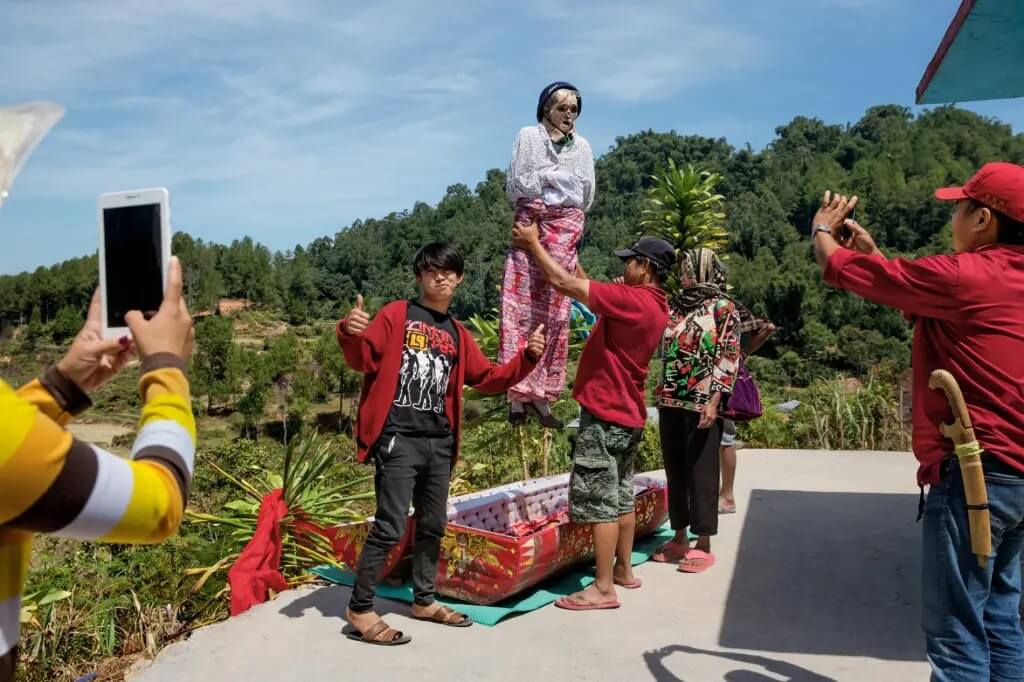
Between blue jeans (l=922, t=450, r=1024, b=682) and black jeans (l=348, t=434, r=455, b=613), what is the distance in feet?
7.24

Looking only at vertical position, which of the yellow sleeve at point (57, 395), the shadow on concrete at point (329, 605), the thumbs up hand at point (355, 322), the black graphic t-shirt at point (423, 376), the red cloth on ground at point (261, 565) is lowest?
the shadow on concrete at point (329, 605)

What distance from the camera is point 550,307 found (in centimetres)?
520

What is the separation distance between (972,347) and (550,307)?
2759 mm

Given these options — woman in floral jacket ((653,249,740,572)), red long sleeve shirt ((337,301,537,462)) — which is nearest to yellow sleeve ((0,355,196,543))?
red long sleeve shirt ((337,301,537,462))

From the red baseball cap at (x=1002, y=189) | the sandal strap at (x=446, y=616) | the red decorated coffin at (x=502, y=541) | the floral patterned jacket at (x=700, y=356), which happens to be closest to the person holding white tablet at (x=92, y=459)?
the red baseball cap at (x=1002, y=189)

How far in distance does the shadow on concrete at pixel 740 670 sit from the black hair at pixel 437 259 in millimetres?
1996

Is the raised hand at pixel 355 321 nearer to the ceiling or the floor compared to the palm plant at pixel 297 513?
nearer to the ceiling

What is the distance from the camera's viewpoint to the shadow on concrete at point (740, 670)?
3631mm

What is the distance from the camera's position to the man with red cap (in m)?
2.64

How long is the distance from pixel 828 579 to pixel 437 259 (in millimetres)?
2857

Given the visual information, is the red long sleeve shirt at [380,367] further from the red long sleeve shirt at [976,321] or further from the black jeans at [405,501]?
the red long sleeve shirt at [976,321]

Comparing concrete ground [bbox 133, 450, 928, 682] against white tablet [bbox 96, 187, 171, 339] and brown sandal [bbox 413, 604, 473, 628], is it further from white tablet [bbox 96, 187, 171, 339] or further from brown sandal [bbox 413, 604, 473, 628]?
white tablet [bbox 96, 187, 171, 339]

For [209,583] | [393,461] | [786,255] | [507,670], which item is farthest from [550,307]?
[786,255]

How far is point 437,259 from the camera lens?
13.8 feet
